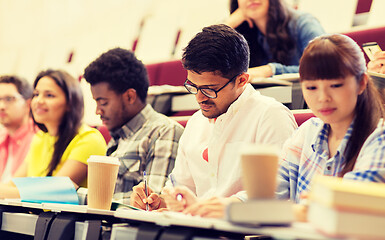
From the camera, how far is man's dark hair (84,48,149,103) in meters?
1.41

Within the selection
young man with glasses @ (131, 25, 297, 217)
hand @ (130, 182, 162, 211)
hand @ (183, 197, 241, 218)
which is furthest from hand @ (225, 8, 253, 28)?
hand @ (183, 197, 241, 218)

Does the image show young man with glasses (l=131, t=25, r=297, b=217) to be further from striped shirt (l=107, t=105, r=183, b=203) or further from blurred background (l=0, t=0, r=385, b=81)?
blurred background (l=0, t=0, r=385, b=81)

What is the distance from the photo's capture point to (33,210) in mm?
971

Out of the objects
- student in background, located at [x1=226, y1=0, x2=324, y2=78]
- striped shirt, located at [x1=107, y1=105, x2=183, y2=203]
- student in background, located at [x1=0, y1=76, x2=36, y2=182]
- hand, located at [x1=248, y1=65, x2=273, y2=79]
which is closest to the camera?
striped shirt, located at [x1=107, y1=105, x2=183, y2=203]

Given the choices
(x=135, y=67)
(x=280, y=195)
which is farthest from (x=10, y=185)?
(x=280, y=195)

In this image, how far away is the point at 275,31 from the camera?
A: 1.55 metres

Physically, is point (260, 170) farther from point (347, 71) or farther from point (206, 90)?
point (206, 90)

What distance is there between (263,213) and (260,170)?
52 mm

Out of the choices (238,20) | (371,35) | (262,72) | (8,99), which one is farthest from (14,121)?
(371,35)

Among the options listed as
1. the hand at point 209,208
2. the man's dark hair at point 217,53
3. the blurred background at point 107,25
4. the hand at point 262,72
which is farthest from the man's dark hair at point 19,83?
the hand at point 209,208

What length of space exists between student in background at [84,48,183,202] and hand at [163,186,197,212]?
439mm

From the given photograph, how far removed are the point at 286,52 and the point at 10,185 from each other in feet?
2.97

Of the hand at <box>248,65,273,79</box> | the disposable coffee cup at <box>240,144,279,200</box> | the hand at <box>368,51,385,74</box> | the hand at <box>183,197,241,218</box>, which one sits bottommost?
the hand at <box>183,197,241,218</box>

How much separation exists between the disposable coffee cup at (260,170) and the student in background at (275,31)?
91 cm
